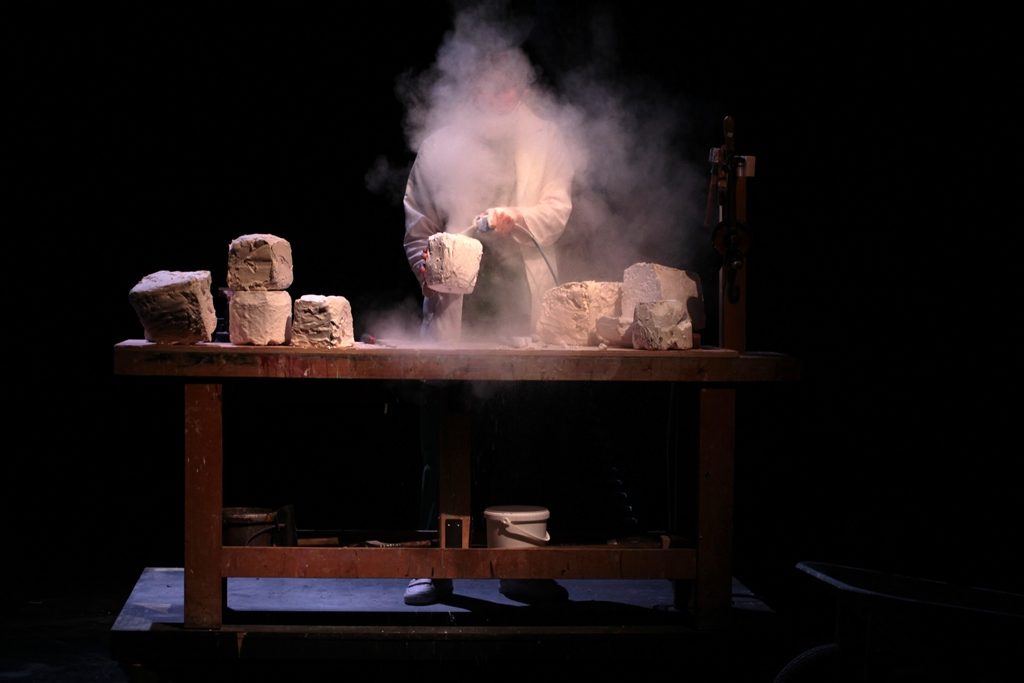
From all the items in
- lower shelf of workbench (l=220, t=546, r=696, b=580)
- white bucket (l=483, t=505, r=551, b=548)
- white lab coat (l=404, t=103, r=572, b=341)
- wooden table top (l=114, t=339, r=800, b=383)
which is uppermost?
white lab coat (l=404, t=103, r=572, b=341)

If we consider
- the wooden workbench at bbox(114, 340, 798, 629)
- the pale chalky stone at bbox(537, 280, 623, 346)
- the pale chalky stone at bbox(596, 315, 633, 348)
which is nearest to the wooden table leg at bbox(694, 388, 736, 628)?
the wooden workbench at bbox(114, 340, 798, 629)

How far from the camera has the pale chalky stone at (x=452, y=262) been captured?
4680mm

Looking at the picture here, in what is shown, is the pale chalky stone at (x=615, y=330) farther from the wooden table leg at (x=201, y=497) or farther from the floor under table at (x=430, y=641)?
the wooden table leg at (x=201, y=497)

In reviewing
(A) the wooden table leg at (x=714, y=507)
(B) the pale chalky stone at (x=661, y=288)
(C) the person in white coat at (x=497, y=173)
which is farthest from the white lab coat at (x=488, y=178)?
(A) the wooden table leg at (x=714, y=507)

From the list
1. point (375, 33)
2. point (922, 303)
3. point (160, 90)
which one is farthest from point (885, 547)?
point (160, 90)

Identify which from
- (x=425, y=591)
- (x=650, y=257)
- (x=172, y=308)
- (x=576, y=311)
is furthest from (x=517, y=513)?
(x=650, y=257)

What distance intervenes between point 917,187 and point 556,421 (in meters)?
1.86

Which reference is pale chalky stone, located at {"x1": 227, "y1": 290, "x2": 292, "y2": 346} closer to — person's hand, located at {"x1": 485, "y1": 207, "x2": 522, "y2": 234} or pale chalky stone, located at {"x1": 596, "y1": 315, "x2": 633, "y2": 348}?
person's hand, located at {"x1": 485, "y1": 207, "x2": 522, "y2": 234}

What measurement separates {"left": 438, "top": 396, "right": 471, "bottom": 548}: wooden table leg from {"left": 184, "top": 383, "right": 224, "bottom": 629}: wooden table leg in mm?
809

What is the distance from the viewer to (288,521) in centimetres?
467

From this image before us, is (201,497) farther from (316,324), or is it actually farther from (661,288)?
(661,288)

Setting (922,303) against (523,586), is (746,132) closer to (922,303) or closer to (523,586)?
(922,303)

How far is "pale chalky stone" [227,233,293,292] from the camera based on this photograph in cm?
450

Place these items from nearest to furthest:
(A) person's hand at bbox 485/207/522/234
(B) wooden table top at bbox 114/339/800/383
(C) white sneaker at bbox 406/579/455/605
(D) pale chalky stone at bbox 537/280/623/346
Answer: (B) wooden table top at bbox 114/339/800/383 < (D) pale chalky stone at bbox 537/280/623/346 < (C) white sneaker at bbox 406/579/455/605 < (A) person's hand at bbox 485/207/522/234
